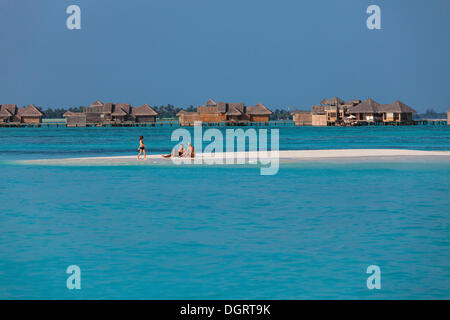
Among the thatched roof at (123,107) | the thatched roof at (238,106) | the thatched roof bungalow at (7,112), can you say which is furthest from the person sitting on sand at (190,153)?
the thatched roof bungalow at (7,112)

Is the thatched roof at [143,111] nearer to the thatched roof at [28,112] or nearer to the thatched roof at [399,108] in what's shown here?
the thatched roof at [28,112]

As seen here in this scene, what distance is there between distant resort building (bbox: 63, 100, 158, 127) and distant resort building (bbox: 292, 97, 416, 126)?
38.6 meters

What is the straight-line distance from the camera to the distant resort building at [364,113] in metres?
130

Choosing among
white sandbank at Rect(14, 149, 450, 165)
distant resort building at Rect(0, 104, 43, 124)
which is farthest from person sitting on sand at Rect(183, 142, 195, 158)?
distant resort building at Rect(0, 104, 43, 124)

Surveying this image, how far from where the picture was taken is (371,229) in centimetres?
1397

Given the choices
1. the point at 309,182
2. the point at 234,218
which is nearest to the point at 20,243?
the point at 234,218

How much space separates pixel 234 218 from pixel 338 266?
193 inches

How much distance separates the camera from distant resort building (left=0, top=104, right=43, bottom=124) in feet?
465

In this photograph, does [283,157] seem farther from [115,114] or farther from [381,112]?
[115,114]

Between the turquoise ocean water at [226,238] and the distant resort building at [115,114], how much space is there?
119315 millimetres

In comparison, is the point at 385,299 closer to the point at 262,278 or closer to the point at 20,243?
the point at 262,278

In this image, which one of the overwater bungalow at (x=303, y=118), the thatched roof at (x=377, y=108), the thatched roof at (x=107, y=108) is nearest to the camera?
the thatched roof at (x=377, y=108)

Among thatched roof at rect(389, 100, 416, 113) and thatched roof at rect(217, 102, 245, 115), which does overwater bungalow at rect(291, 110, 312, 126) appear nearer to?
thatched roof at rect(217, 102, 245, 115)

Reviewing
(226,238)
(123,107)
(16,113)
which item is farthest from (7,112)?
(226,238)
